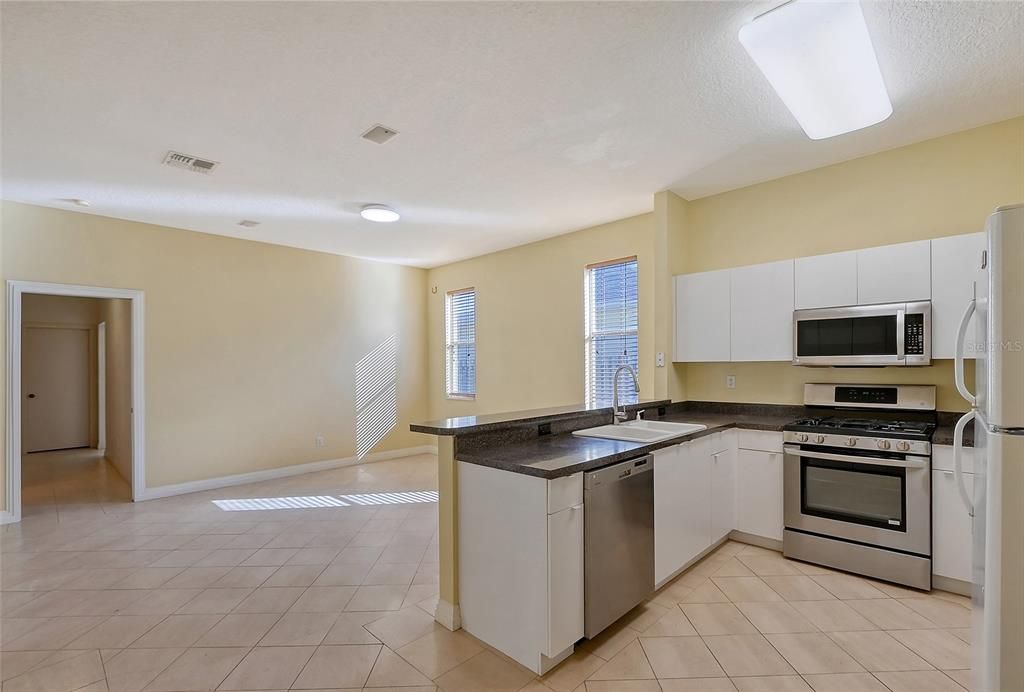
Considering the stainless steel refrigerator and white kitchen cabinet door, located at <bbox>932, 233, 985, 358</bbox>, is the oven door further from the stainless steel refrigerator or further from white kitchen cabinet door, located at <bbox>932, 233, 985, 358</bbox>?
the stainless steel refrigerator

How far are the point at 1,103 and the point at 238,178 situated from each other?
4.25 feet

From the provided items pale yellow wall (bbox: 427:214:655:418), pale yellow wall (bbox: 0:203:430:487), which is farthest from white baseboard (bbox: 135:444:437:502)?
pale yellow wall (bbox: 427:214:655:418)

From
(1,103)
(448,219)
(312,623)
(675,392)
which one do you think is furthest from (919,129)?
(1,103)

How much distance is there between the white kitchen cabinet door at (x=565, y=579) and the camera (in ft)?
6.80

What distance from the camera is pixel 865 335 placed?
3.18 m

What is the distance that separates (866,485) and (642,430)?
4.44ft

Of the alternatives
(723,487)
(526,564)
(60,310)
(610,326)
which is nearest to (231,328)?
(610,326)

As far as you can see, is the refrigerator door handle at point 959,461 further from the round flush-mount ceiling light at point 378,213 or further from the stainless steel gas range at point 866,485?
the round flush-mount ceiling light at point 378,213

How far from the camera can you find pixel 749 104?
2730 millimetres

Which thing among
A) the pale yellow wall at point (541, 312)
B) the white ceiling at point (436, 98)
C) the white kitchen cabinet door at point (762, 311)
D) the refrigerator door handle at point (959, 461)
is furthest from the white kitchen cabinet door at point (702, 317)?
the refrigerator door handle at point (959, 461)

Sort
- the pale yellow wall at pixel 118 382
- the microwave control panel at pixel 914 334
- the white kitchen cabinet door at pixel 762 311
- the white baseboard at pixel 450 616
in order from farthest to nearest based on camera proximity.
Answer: the pale yellow wall at pixel 118 382 < the white kitchen cabinet door at pixel 762 311 < the microwave control panel at pixel 914 334 < the white baseboard at pixel 450 616

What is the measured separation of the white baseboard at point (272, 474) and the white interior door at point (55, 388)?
185 inches

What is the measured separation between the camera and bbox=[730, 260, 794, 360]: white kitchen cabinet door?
11.7 feet

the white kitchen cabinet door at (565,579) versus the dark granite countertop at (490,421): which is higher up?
the dark granite countertop at (490,421)
